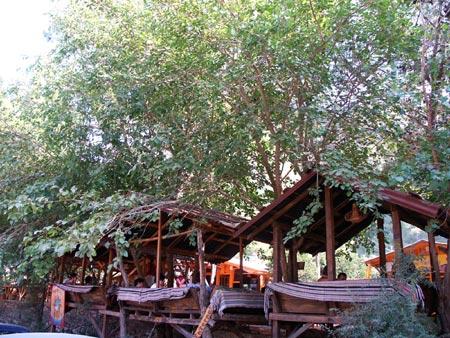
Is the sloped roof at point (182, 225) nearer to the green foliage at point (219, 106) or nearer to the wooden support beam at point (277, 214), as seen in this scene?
the green foliage at point (219, 106)

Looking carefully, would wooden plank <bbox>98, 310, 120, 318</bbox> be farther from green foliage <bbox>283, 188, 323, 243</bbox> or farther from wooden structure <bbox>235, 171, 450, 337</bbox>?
green foliage <bbox>283, 188, 323, 243</bbox>

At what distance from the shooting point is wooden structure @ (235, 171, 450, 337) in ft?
23.6

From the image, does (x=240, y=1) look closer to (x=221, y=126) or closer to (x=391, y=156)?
(x=221, y=126)

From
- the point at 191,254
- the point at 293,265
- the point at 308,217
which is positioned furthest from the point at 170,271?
the point at 308,217

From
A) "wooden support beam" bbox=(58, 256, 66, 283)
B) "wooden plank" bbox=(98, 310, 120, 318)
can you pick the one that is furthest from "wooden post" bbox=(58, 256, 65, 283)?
"wooden plank" bbox=(98, 310, 120, 318)

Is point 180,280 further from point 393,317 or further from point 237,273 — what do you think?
point 393,317

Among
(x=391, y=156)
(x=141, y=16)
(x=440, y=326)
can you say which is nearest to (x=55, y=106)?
(x=141, y=16)

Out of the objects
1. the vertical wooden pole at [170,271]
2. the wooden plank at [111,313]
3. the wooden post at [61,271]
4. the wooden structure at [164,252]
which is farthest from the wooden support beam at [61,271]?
the vertical wooden pole at [170,271]

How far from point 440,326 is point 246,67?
5552 mm

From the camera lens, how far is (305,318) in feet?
25.9

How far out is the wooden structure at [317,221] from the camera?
23.6ft

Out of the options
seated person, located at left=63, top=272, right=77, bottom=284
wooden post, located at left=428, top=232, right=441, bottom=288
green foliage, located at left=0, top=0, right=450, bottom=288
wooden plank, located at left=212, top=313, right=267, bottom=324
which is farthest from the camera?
seated person, located at left=63, top=272, right=77, bottom=284

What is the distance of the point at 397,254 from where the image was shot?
688 cm

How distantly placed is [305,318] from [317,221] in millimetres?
2333
